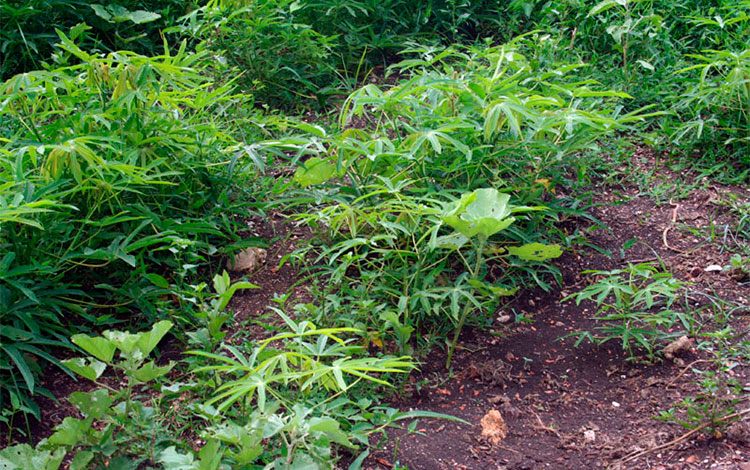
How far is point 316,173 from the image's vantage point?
2.77 m

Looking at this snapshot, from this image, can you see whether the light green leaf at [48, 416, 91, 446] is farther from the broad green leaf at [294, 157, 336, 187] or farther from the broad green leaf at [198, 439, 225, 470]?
the broad green leaf at [294, 157, 336, 187]

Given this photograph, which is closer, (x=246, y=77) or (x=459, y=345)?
(x=459, y=345)

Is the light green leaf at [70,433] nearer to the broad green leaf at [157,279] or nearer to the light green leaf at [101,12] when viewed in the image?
the broad green leaf at [157,279]

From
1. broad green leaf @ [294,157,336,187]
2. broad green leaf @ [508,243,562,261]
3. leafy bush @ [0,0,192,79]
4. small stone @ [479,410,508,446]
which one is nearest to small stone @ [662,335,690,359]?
broad green leaf @ [508,243,562,261]

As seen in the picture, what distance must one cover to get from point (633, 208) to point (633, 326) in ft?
2.67

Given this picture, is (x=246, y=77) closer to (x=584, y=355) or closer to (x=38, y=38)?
(x=38, y=38)

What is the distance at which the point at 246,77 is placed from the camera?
3939 mm

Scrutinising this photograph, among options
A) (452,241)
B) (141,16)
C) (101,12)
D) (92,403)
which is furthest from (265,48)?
(92,403)

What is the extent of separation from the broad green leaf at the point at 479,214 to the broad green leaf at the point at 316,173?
0.65 meters

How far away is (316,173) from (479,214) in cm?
77

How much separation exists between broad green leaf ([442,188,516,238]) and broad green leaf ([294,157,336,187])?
25.6 inches


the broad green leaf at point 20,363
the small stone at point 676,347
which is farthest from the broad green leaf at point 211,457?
the small stone at point 676,347

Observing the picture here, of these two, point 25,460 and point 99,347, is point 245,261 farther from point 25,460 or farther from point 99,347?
point 25,460

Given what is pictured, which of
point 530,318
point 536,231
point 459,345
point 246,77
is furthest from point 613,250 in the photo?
point 246,77
